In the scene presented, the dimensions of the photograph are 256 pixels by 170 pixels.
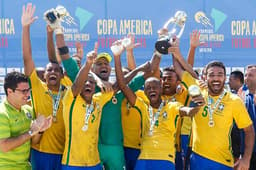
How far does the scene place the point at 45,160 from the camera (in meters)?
3.60

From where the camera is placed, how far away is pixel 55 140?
3.63 m

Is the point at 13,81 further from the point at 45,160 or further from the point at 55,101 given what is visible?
the point at 45,160

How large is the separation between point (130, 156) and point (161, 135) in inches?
27.3

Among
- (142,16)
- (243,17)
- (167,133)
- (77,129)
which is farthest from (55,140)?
(243,17)

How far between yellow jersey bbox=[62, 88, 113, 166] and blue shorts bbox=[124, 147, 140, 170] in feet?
2.34

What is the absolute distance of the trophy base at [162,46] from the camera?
12.3 ft

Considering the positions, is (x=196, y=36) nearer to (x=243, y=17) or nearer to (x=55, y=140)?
Result: (x=55, y=140)

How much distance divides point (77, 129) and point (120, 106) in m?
0.65

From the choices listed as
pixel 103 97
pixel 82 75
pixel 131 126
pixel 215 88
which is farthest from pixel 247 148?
pixel 82 75

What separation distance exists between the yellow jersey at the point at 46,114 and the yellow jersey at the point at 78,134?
10.5 inches

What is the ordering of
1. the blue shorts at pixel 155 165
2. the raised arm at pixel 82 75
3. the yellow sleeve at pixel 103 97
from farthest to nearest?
the yellow sleeve at pixel 103 97
the blue shorts at pixel 155 165
the raised arm at pixel 82 75

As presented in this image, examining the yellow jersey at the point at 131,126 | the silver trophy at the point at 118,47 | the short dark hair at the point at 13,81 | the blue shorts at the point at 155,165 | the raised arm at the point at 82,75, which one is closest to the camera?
the short dark hair at the point at 13,81

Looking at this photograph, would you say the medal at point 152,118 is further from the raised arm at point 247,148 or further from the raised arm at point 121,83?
the raised arm at point 247,148

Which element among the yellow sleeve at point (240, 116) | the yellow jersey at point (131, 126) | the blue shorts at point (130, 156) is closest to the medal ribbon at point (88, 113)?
the yellow jersey at point (131, 126)
